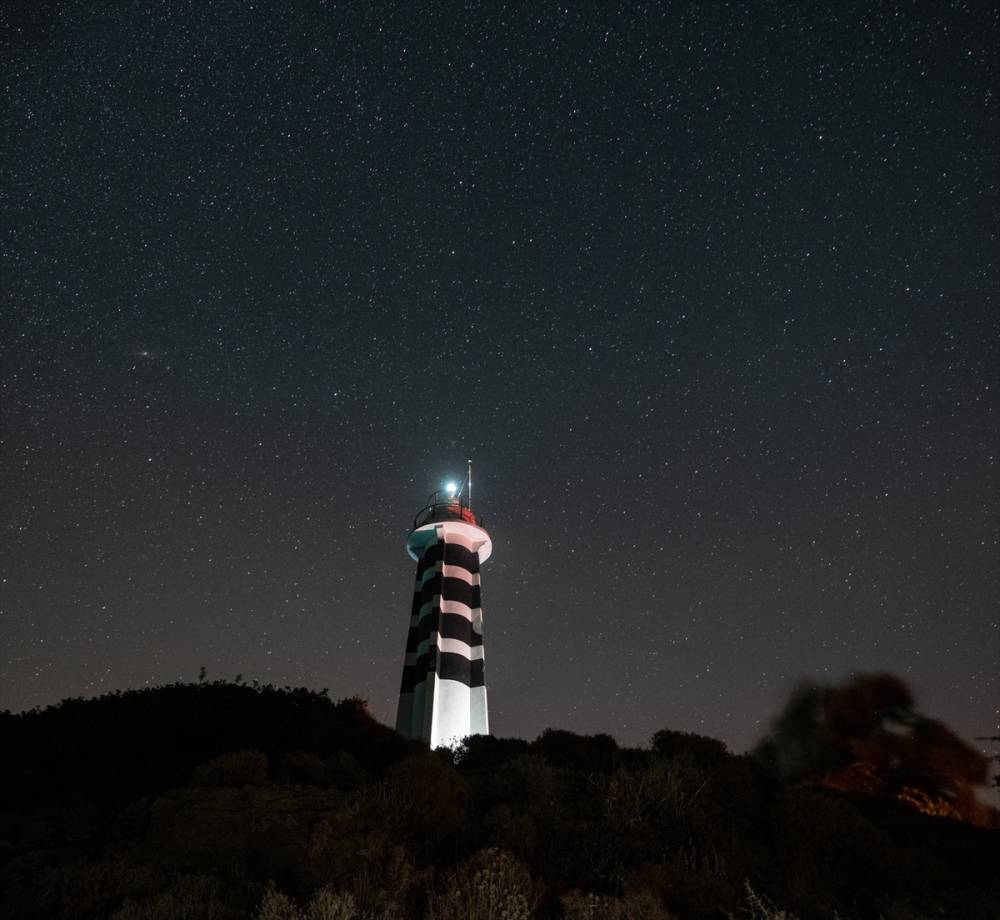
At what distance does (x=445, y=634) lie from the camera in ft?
78.0

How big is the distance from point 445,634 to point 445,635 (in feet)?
0.13

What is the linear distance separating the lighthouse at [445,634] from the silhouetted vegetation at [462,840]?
27.8 ft

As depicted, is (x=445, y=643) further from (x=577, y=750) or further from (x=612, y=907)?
(x=612, y=907)

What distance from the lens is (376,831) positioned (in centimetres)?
Answer: 816

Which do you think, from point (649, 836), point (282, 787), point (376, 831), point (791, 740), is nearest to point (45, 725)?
point (282, 787)

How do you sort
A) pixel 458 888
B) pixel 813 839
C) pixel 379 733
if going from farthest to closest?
pixel 379 733 < pixel 813 839 < pixel 458 888

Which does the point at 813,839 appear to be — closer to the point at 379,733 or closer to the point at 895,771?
the point at 379,733

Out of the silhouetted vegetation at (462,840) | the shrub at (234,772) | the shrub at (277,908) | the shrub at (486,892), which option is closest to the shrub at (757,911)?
the silhouetted vegetation at (462,840)

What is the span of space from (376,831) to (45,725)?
11.3 m

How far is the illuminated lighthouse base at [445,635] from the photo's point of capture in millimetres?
22156

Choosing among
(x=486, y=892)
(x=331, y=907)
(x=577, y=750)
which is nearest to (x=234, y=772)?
(x=331, y=907)

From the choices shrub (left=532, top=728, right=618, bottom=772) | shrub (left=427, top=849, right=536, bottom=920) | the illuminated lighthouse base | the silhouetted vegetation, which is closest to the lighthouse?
the illuminated lighthouse base

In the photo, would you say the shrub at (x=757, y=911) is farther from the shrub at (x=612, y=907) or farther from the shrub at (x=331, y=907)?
the shrub at (x=331, y=907)

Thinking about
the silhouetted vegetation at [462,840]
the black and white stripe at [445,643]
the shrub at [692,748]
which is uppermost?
the black and white stripe at [445,643]
